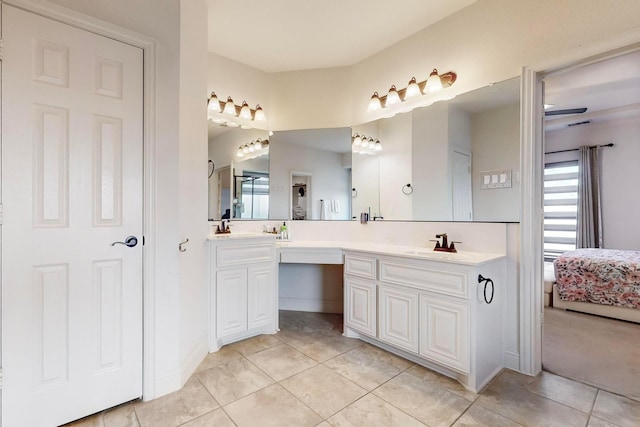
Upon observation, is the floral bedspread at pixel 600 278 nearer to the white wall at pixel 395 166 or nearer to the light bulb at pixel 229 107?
the white wall at pixel 395 166

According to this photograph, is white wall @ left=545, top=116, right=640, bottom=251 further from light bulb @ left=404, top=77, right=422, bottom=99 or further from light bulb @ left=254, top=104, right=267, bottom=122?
light bulb @ left=254, top=104, right=267, bottom=122

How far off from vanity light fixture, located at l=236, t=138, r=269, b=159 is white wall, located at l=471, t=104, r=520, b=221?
82.1 inches

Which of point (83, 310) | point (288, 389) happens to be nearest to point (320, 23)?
point (83, 310)

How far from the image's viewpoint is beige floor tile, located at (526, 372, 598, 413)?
1.68 m

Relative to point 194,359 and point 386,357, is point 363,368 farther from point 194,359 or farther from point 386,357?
point 194,359

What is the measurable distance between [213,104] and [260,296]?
6.38 feet

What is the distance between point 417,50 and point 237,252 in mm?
2425

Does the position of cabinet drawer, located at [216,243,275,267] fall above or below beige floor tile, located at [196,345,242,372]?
above

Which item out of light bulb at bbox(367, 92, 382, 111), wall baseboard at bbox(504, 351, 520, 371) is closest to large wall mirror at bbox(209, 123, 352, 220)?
light bulb at bbox(367, 92, 382, 111)

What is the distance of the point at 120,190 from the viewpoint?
64.1 inches

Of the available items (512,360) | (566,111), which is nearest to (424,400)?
(512,360)

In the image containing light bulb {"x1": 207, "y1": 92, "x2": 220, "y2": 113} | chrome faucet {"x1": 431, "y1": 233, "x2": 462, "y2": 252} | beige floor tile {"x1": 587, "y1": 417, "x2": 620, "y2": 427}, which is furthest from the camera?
light bulb {"x1": 207, "y1": 92, "x2": 220, "y2": 113}

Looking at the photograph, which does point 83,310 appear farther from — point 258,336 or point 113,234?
point 258,336

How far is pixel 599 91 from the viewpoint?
143 inches
